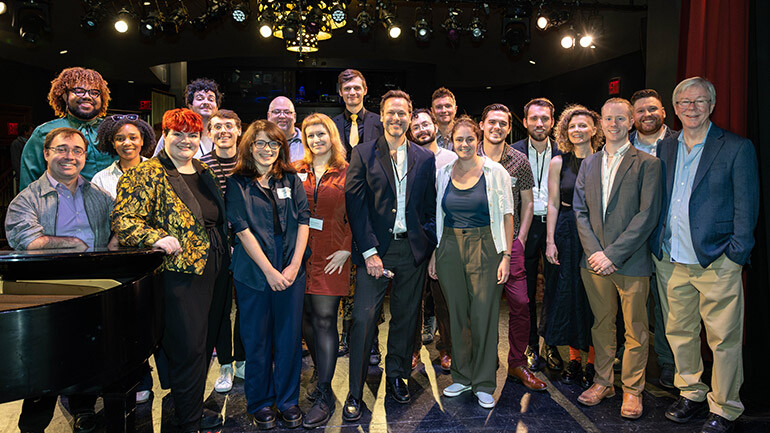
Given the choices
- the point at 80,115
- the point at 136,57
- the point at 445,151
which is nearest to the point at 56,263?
the point at 80,115

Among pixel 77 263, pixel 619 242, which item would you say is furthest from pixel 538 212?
pixel 77 263

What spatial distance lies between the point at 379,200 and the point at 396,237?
260 mm

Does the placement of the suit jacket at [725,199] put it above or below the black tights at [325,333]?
above

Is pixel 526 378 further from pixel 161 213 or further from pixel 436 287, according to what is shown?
pixel 161 213

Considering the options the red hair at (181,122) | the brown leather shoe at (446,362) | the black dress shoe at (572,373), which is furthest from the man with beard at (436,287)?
the red hair at (181,122)

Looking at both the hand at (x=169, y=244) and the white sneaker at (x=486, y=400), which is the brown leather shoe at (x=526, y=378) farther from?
the hand at (x=169, y=244)

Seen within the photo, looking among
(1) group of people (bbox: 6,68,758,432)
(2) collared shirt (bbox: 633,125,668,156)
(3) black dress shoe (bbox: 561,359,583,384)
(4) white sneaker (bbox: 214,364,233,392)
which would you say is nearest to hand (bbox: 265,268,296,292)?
(1) group of people (bbox: 6,68,758,432)

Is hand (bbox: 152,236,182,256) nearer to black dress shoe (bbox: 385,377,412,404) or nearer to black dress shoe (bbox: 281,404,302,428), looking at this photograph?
black dress shoe (bbox: 281,404,302,428)

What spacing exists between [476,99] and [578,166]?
1057 centimetres

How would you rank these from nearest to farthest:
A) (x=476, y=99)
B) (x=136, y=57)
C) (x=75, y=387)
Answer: (x=75, y=387), (x=136, y=57), (x=476, y=99)

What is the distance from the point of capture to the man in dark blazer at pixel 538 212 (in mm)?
3867

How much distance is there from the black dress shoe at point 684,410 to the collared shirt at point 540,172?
1.55m

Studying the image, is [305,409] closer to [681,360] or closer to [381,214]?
[381,214]

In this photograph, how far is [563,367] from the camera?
391cm
